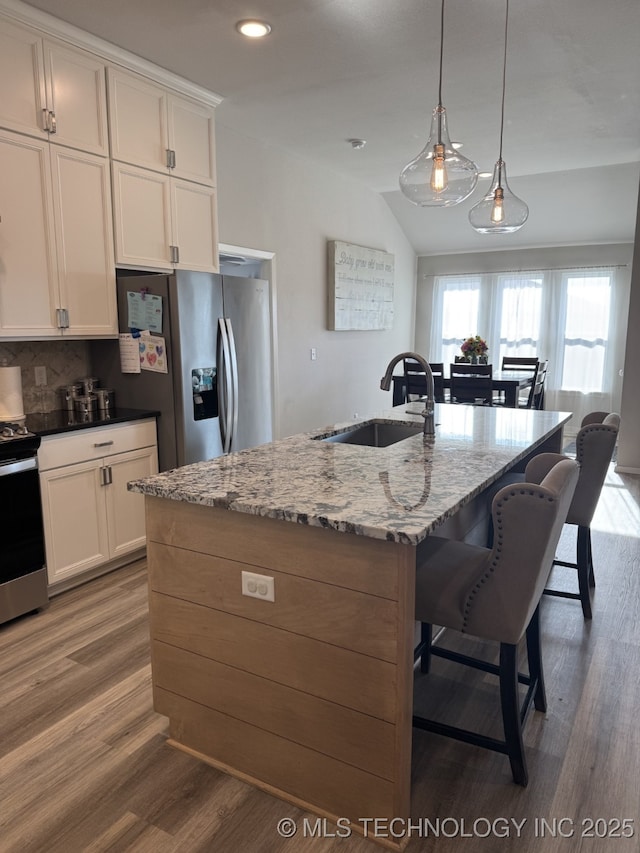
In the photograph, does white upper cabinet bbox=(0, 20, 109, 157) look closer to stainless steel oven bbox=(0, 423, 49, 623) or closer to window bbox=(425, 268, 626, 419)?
stainless steel oven bbox=(0, 423, 49, 623)

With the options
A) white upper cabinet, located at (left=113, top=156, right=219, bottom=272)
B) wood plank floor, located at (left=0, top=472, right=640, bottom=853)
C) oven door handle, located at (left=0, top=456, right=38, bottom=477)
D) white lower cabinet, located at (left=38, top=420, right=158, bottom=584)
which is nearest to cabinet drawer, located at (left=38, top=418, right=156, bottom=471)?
white lower cabinet, located at (left=38, top=420, right=158, bottom=584)

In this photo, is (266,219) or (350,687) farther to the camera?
(266,219)

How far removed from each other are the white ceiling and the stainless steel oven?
2044mm

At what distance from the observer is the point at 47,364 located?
351 cm

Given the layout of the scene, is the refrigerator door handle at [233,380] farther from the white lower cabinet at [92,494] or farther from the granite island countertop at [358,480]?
the granite island countertop at [358,480]

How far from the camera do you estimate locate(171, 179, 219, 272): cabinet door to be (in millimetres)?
3748

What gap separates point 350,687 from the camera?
5.18 feet

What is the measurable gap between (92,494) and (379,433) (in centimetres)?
156

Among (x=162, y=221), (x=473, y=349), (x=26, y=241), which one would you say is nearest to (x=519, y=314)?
(x=473, y=349)

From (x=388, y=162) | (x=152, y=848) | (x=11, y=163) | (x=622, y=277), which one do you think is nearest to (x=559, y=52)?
(x=388, y=162)

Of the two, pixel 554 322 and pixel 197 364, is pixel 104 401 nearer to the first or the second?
pixel 197 364

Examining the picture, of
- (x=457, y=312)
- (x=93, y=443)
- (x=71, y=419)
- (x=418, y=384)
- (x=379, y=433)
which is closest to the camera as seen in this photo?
(x=379, y=433)

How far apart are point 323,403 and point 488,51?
136 inches

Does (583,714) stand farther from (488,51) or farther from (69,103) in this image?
(69,103)
